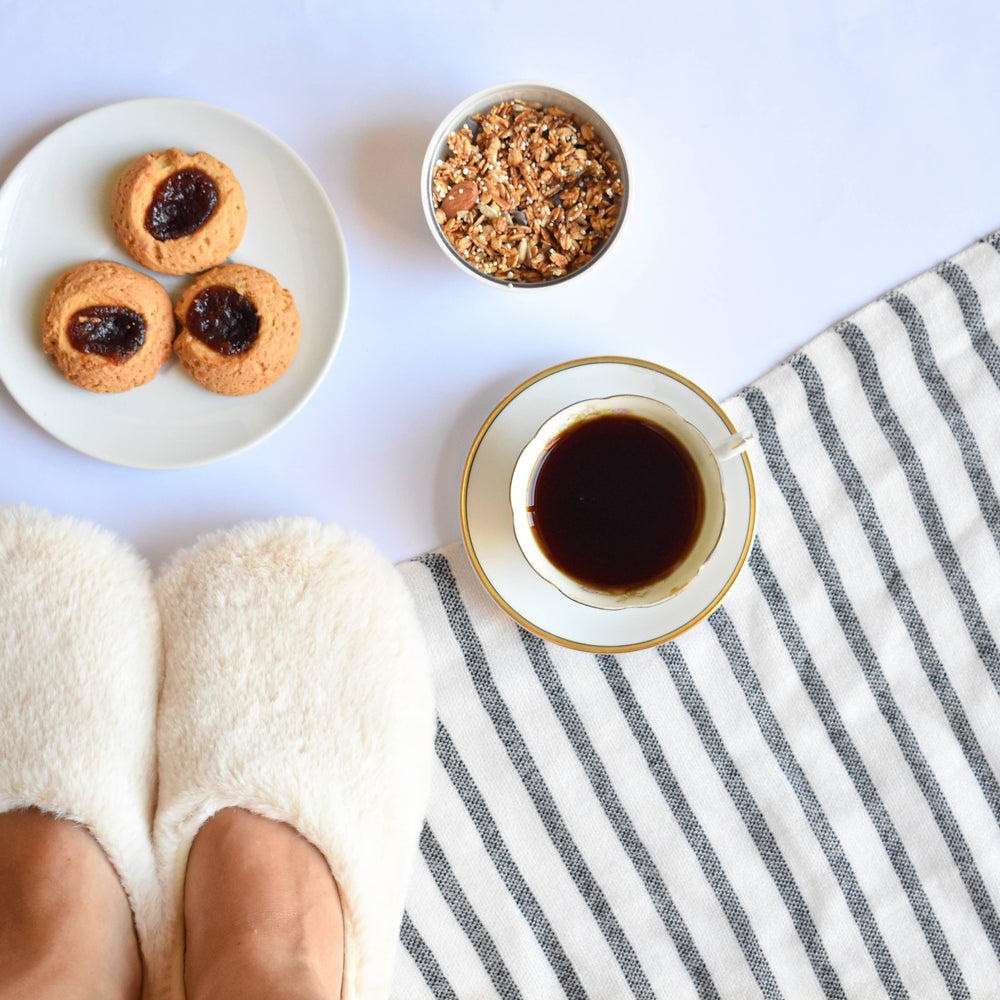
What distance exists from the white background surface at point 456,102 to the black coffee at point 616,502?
0.38 ft

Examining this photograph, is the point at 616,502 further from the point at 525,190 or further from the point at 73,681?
the point at 73,681

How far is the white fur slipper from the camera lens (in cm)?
88

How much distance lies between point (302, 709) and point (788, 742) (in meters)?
0.49

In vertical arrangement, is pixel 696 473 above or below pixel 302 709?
above

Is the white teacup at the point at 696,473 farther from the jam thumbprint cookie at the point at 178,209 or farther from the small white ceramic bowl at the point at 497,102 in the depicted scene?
the jam thumbprint cookie at the point at 178,209

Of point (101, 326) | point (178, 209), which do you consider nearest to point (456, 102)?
point (178, 209)

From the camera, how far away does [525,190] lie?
34.0 inches

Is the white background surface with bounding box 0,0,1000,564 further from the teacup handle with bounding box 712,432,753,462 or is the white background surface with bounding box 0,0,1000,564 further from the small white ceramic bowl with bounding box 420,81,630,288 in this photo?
the teacup handle with bounding box 712,432,753,462

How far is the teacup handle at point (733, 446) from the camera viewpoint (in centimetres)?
77

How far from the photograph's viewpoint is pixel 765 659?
0.96 meters

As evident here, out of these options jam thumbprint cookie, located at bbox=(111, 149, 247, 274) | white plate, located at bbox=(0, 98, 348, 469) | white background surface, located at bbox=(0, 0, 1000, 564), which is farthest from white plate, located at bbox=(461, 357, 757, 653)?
jam thumbprint cookie, located at bbox=(111, 149, 247, 274)

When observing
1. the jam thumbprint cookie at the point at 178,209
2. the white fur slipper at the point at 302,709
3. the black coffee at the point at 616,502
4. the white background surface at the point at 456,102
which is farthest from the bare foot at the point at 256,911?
the jam thumbprint cookie at the point at 178,209

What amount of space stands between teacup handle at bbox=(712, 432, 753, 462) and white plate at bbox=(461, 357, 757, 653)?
78 millimetres

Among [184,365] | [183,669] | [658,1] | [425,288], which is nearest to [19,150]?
[184,365]
